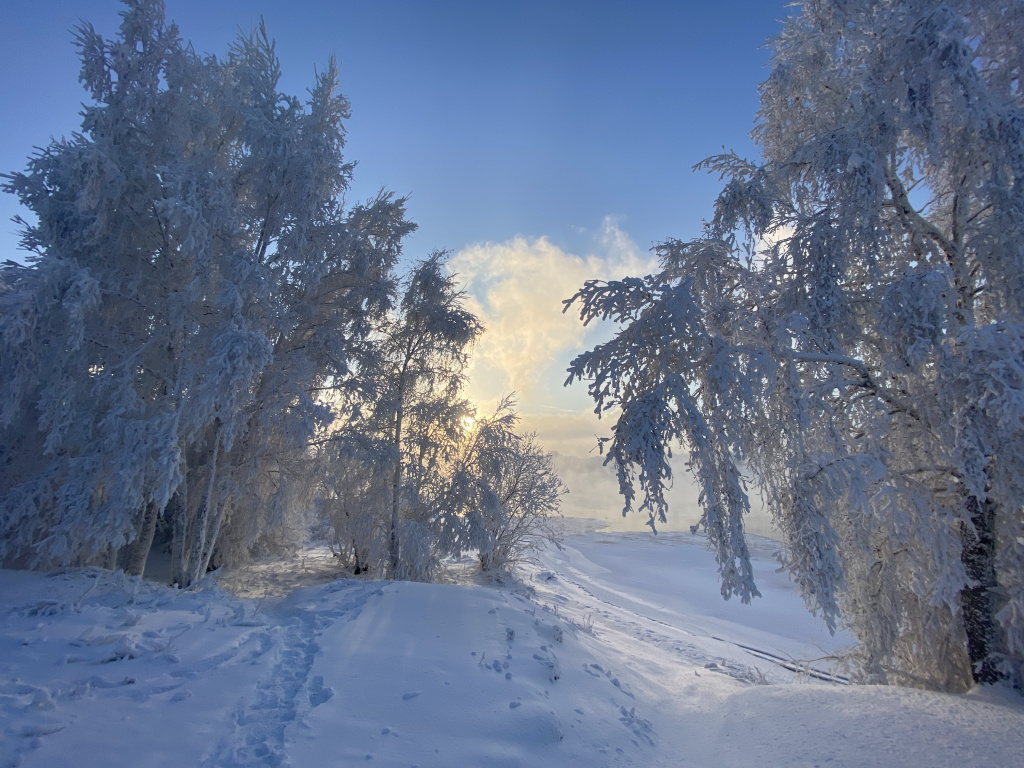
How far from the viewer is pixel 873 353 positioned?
259 inches

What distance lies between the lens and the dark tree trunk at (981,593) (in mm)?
5102

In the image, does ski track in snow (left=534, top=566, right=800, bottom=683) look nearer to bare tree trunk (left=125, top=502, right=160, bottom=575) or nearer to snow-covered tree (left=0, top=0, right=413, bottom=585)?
snow-covered tree (left=0, top=0, right=413, bottom=585)

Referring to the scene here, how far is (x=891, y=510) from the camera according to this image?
5043mm

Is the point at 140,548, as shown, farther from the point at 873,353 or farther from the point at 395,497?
the point at 873,353

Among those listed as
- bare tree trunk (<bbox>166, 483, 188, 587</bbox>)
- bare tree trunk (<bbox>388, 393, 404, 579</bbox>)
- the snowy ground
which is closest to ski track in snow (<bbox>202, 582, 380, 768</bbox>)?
the snowy ground

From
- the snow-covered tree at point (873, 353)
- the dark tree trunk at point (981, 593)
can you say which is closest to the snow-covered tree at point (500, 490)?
the snow-covered tree at point (873, 353)

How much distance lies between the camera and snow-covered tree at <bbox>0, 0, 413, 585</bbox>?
21.6 ft

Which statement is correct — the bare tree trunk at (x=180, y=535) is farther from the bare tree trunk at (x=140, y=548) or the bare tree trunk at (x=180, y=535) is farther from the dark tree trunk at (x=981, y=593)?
the dark tree trunk at (x=981, y=593)

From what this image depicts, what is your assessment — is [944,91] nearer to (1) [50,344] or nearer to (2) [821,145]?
(2) [821,145]

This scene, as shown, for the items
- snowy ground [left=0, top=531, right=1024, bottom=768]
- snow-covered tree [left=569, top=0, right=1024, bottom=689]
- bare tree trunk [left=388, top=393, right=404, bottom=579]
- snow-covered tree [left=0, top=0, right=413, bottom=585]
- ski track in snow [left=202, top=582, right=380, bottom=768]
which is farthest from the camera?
bare tree trunk [left=388, top=393, right=404, bottom=579]

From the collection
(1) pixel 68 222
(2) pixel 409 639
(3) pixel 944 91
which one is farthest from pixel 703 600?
(1) pixel 68 222

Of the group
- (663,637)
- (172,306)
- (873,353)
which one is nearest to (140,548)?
(172,306)

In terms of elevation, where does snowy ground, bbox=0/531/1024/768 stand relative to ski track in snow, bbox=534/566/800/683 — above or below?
above

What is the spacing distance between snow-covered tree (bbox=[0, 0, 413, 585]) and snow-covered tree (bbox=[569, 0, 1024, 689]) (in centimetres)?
591
